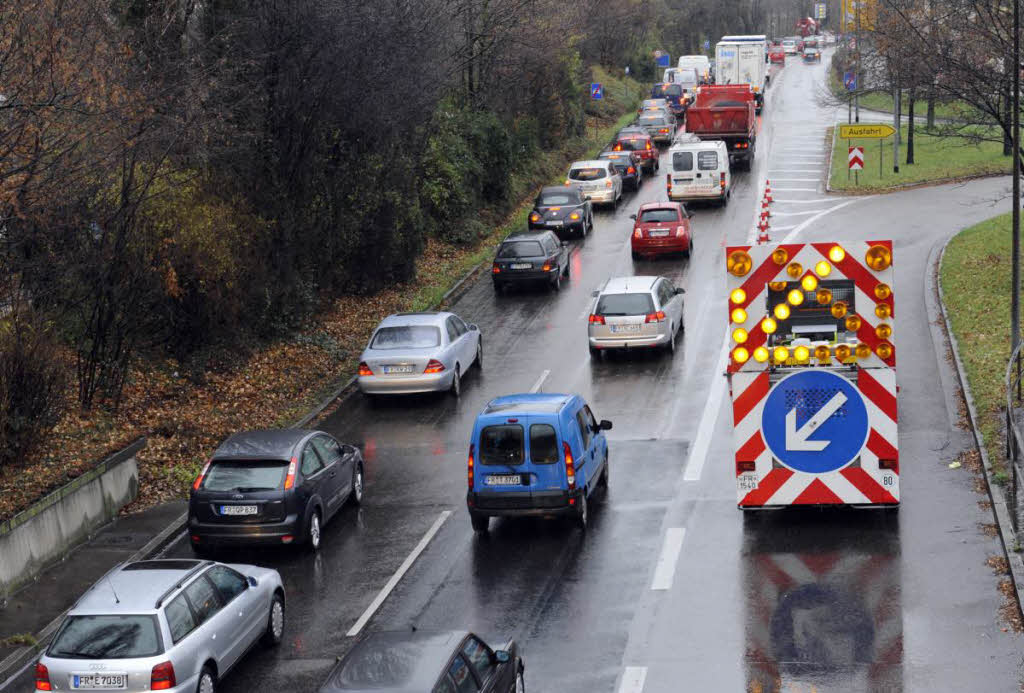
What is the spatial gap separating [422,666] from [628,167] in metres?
40.6

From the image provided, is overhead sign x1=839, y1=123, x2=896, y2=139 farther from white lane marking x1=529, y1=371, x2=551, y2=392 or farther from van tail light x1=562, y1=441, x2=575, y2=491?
van tail light x1=562, y1=441, x2=575, y2=491

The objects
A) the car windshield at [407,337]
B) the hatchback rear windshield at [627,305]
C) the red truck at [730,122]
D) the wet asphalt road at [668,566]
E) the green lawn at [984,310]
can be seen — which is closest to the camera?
the wet asphalt road at [668,566]

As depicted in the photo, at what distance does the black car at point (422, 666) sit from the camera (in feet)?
32.8

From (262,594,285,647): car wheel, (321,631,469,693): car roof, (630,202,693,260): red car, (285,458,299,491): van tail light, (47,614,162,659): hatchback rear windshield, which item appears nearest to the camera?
(321,631,469,693): car roof

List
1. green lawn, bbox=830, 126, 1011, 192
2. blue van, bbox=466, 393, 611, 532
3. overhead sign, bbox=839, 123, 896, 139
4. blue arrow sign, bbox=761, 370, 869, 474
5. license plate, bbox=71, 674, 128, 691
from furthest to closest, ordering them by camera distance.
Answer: green lawn, bbox=830, 126, 1011, 192, overhead sign, bbox=839, 123, 896, 139, blue van, bbox=466, 393, 611, 532, blue arrow sign, bbox=761, 370, 869, 474, license plate, bbox=71, 674, 128, 691

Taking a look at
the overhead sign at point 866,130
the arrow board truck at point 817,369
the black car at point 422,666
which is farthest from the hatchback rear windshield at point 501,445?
the overhead sign at point 866,130

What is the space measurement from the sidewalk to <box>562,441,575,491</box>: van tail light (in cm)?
562

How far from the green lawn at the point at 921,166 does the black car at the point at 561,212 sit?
10702mm

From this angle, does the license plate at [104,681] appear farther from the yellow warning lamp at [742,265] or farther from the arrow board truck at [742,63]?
the arrow board truck at [742,63]

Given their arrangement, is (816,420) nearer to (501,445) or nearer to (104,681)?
(501,445)

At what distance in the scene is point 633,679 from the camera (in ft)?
41.4

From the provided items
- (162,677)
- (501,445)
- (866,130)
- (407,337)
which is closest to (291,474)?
(501,445)

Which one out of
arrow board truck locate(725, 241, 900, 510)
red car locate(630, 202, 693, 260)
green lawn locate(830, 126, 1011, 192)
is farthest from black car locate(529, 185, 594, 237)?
arrow board truck locate(725, 241, 900, 510)

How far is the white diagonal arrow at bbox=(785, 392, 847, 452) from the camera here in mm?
15898
